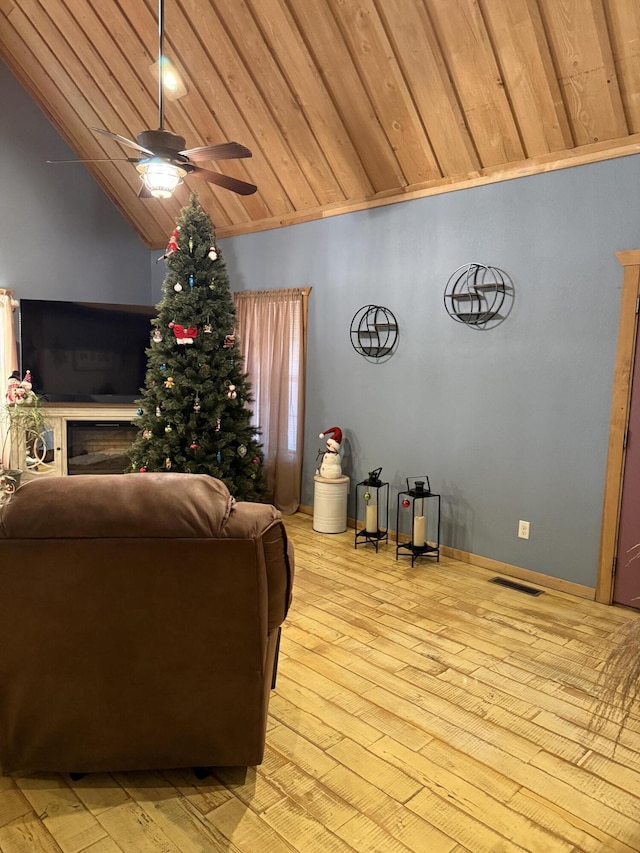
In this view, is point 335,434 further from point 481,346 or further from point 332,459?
point 481,346

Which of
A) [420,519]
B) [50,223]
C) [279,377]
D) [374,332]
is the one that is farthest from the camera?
[50,223]

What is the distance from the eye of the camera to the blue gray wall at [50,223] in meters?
6.09

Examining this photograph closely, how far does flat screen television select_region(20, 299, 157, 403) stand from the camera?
6047 mm

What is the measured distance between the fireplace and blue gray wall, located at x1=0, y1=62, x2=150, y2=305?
60.8 inches

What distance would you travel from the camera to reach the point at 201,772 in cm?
208

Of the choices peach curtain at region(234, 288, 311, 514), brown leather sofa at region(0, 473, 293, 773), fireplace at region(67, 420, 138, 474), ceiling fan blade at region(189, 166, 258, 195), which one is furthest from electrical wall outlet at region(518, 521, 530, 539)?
fireplace at region(67, 420, 138, 474)

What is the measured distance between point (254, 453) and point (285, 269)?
1812mm

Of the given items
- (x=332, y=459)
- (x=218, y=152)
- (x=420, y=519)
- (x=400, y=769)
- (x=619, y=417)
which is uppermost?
(x=218, y=152)

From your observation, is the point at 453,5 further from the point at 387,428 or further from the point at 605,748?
the point at 605,748

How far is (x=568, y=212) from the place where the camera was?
3.73m

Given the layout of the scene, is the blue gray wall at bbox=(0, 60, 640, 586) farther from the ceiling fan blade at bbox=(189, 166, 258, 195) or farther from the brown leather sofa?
the brown leather sofa

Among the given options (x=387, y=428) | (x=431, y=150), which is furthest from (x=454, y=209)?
(x=387, y=428)

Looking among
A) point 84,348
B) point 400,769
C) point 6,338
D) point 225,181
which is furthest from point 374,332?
point 6,338

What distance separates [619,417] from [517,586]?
1.27 meters
